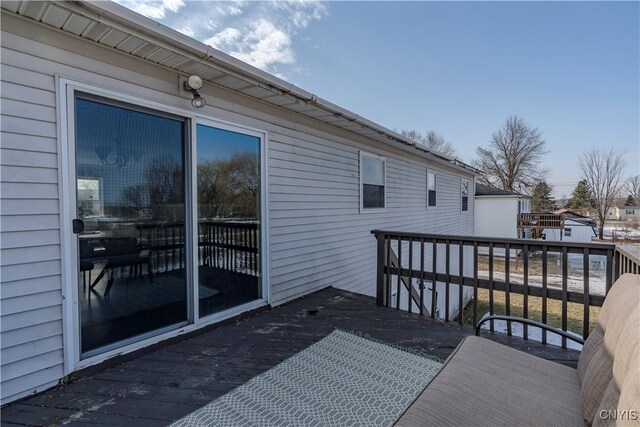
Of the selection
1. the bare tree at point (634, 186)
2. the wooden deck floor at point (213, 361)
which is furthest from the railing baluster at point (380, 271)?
the bare tree at point (634, 186)

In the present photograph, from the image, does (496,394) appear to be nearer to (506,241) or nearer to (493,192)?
(506,241)

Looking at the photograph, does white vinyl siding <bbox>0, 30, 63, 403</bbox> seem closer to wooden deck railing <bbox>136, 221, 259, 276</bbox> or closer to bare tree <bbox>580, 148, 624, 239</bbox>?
wooden deck railing <bbox>136, 221, 259, 276</bbox>

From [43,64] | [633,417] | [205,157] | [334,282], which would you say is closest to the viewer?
[633,417]

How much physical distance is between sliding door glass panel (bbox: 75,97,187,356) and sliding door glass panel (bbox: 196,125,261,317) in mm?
227

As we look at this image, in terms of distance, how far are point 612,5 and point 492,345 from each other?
24.4 feet

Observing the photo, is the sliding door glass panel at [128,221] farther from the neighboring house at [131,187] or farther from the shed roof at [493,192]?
the shed roof at [493,192]

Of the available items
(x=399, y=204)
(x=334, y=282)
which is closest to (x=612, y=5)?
(x=399, y=204)

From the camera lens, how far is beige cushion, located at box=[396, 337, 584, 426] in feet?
4.31

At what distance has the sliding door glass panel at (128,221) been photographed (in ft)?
8.19

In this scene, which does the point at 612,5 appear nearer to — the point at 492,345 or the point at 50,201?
the point at 492,345

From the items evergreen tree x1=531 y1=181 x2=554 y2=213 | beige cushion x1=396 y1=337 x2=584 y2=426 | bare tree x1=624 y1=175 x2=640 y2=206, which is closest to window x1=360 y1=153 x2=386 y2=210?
beige cushion x1=396 y1=337 x2=584 y2=426

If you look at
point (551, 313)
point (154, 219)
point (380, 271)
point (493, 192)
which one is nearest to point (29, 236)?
point (154, 219)

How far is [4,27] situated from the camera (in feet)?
6.81

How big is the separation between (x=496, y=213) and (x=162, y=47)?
1823cm
